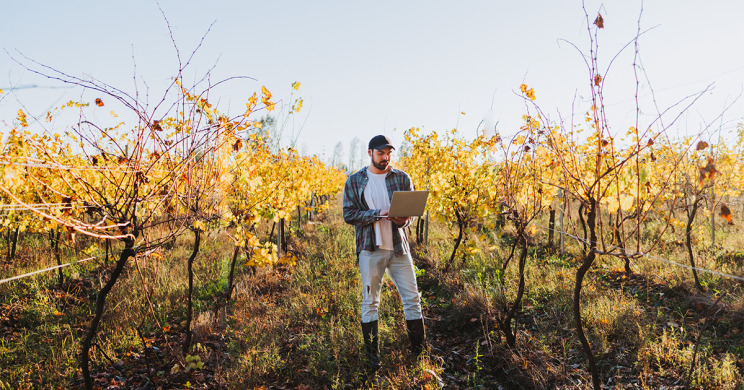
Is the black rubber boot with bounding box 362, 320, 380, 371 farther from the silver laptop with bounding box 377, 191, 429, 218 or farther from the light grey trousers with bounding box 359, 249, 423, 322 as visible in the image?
the silver laptop with bounding box 377, 191, 429, 218

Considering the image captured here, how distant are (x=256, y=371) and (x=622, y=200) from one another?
2.85 meters

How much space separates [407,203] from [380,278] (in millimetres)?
707

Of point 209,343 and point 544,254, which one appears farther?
point 544,254

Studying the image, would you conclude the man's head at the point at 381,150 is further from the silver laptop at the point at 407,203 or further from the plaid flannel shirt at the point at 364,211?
the silver laptop at the point at 407,203

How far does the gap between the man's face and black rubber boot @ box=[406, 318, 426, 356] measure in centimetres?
130

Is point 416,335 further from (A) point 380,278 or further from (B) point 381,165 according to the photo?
(B) point 381,165

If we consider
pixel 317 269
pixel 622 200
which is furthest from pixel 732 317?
pixel 317 269

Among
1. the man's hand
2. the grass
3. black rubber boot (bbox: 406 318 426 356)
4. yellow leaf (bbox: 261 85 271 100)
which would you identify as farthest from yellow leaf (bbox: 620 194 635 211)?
yellow leaf (bbox: 261 85 271 100)

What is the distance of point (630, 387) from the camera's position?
2680 mm

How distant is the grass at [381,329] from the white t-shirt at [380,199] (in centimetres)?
99

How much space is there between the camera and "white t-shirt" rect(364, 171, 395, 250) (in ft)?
9.62

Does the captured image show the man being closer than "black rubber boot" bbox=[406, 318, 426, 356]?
Yes

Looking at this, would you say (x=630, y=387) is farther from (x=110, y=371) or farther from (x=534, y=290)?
(x=110, y=371)

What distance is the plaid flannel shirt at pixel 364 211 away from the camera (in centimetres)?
291
